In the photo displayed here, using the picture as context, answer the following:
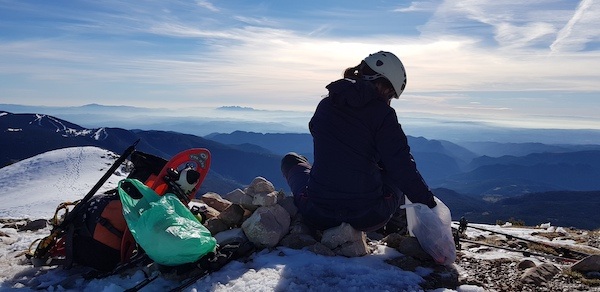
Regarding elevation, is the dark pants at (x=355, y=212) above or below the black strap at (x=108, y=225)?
above

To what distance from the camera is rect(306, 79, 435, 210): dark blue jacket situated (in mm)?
6352

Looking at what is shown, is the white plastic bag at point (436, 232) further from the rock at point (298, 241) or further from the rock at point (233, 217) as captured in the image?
the rock at point (233, 217)

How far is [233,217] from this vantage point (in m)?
8.32

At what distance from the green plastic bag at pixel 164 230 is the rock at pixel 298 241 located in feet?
4.52

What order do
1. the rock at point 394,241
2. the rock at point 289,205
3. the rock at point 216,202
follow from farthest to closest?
the rock at point 216,202
the rock at point 289,205
the rock at point 394,241

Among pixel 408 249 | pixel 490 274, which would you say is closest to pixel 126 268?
pixel 408 249

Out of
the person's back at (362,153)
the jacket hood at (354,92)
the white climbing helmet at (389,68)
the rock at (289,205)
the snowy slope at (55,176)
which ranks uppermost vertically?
the white climbing helmet at (389,68)

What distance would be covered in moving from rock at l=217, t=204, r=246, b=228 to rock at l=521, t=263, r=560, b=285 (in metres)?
4.72

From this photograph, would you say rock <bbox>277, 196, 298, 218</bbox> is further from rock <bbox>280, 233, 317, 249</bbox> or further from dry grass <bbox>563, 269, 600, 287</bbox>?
dry grass <bbox>563, 269, 600, 287</bbox>

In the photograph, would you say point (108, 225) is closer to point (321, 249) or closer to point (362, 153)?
point (321, 249)

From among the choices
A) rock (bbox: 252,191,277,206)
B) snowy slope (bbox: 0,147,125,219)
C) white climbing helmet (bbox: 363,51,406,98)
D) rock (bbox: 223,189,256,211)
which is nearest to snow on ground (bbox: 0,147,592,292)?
rock (bbox: 252,191,277,206)

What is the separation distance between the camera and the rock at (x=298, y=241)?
23.5 ft

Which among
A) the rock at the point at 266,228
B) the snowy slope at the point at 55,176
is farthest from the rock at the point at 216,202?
the snowy slope at the point at 55,176

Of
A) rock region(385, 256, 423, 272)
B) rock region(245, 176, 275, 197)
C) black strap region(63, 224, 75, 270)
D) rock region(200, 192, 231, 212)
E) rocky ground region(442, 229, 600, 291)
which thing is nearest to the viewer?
rocky ground region(442, 229, 600, 291)
